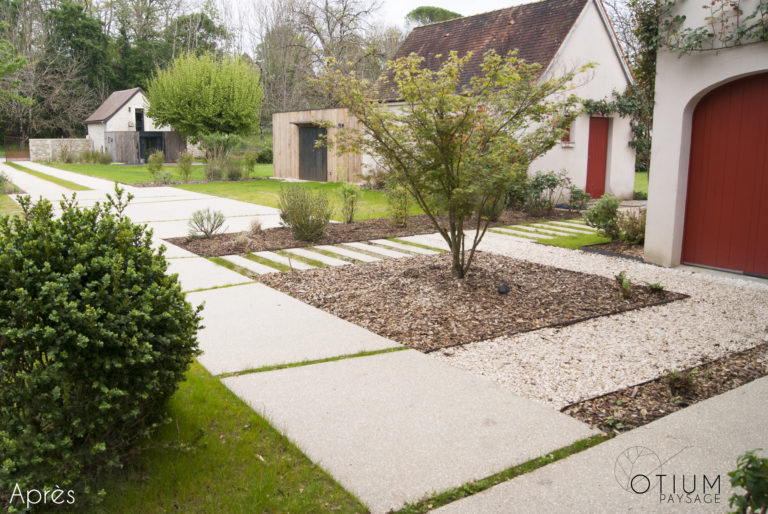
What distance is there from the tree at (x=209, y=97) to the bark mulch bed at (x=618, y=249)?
25586mm

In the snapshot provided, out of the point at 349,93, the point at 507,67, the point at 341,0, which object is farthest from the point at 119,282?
the point at 341,0

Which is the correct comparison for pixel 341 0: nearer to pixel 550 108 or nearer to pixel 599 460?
pixel 550 108

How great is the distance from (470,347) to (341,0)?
32625 mm

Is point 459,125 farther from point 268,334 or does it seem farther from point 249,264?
point 249,264

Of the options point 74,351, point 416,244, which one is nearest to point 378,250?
point 416,244

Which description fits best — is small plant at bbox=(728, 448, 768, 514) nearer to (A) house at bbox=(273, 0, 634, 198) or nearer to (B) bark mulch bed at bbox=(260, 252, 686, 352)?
(B) bark mulch bed at bbox=(260, 252, 686, 352)

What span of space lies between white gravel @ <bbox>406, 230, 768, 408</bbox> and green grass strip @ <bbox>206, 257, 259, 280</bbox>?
3.42m

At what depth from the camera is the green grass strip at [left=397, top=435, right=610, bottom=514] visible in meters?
2.73

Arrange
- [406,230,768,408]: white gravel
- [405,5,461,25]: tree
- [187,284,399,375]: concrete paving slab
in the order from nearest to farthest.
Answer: [406,230,768,408]: white gravel < [187,284,399,375]: concrete paving slab < [405,5,461,25]: tree

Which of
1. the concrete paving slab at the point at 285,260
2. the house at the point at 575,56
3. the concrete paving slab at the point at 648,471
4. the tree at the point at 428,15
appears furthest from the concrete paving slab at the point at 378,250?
the tree at the point at 428,15

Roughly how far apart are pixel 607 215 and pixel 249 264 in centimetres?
572

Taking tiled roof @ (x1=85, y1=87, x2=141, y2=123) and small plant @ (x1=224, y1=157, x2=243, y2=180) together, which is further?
tiled roof @ (x1=85, y1=87, x2=141, y2=123)

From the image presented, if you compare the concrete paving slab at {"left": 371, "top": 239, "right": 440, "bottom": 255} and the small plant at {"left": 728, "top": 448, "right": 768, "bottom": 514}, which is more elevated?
the small plant at {"left": 728, "top": 448, "right": 768, "bottom": 514}

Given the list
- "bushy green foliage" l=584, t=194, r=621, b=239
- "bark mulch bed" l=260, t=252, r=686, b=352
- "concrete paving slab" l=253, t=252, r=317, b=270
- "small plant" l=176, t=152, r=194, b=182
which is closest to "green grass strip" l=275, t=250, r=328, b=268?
"concrete paving slab" l=253, t=252, r=317, b=270
